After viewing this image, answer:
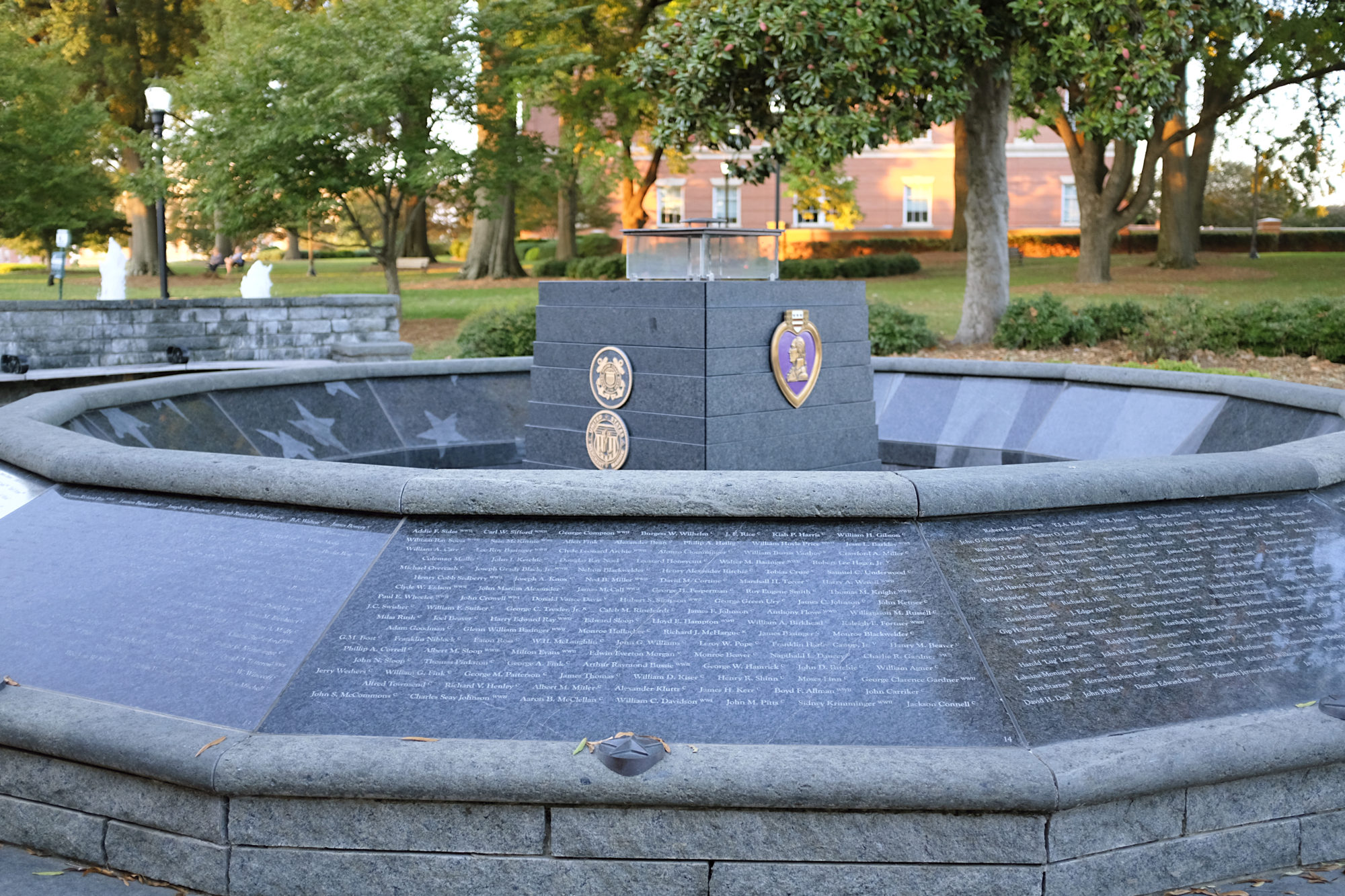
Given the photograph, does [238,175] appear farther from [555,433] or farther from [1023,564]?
[1023,564]

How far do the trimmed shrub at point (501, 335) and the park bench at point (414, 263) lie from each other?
27240 mm

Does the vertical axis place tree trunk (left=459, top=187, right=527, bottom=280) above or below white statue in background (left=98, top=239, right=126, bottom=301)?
above

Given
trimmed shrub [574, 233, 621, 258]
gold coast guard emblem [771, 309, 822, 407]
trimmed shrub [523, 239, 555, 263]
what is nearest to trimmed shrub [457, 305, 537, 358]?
gold coast guard emblem [771, 309, 822, 407]

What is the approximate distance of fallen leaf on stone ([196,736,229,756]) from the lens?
11.5 ft

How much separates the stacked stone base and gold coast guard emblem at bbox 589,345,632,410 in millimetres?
4193

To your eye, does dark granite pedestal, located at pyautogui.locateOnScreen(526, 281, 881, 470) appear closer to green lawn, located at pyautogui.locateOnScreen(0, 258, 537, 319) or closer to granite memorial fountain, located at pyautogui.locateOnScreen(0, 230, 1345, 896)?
granite memorial fountain, located at pyautogui.locateOnScreen(0, 230, 1345, 896)

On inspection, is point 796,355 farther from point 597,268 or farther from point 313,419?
point 597,268

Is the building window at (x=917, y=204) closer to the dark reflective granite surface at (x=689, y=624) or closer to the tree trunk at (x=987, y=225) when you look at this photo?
the tree trunk at (x=987, y=225)

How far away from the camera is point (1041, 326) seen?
51.6ft

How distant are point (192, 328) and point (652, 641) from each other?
1304cm

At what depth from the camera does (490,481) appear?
4242mm

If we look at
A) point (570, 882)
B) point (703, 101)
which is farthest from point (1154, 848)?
point (703, 101)

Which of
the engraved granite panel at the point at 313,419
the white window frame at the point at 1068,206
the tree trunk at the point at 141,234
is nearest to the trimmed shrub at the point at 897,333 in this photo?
the engraved granite panel at the point at 313,419

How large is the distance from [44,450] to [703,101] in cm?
1090
